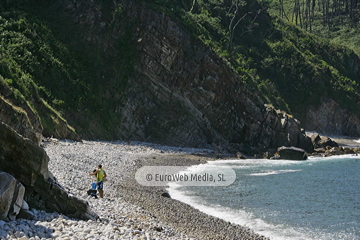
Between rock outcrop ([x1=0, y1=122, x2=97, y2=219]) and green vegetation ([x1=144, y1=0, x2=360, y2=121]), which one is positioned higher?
green vegetation ([x1=144, y1=0, x2=360, y2=121])

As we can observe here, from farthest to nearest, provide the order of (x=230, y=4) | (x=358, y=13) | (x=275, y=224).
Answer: (x=358, y=13)
(x=230, y=4)
(x=275, y=224)

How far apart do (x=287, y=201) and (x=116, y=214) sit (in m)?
12.3

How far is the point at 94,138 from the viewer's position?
44.1 meters

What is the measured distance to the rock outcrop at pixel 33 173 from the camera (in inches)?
440

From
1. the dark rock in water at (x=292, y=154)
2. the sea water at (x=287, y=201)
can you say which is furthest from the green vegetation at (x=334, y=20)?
the sea water at (x=287, y=201)

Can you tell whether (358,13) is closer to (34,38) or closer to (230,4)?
(230,4)

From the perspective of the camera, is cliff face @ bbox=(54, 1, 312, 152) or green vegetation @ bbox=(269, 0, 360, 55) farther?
green vegetation @ bbox=(269, 0, 360, 55)

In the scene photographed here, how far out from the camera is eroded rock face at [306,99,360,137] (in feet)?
248

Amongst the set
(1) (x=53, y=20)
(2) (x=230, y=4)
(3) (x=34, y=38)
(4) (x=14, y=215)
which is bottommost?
(4) (x=14, y=215)

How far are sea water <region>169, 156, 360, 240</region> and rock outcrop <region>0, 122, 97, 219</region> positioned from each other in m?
8.49

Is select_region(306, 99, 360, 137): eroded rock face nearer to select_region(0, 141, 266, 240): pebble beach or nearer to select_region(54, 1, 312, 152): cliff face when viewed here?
select_region(54, 1, 312, 152): cliff face

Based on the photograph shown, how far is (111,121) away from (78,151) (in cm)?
1711

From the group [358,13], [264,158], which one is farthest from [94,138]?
[358,13]

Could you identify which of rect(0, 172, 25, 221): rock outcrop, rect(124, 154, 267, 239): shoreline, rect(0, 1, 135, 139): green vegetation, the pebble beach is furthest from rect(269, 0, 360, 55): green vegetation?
rect(0, 172, 25, 221): rock outcrop
